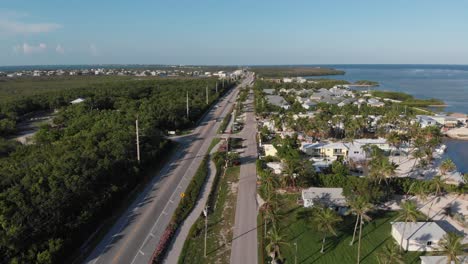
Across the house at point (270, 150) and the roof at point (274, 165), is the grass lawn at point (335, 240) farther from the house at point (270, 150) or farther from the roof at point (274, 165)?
the house at point (270, 150)

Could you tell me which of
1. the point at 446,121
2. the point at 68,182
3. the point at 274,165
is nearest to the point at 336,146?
the point at 274,165

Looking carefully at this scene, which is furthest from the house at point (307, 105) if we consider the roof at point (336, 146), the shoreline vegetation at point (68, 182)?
the shoreline vegetation at point (68, 182)

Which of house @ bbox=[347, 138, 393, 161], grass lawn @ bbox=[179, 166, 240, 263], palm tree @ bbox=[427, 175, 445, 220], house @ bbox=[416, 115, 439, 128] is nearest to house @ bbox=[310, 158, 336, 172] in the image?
house @ bbox=[347, 138, 393, 161]

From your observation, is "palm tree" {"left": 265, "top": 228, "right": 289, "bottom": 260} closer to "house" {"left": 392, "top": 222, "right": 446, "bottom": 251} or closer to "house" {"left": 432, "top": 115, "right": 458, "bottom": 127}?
"house" {"left": 392, "top": 222, "right": 446, "bottom": 251}

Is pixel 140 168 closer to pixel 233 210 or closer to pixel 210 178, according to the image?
pixel 210 178

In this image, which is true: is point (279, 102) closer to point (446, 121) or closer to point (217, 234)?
point (446, 121)

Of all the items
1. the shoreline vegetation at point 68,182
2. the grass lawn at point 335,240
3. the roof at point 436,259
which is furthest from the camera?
the grass lawn at point 335,240

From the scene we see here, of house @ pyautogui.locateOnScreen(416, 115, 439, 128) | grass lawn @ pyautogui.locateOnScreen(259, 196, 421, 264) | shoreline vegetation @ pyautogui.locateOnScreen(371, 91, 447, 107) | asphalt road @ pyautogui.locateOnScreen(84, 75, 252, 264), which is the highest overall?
shoreline vegetation @ pyautogui.locateOnScreen(371, 91, 447, 107)
